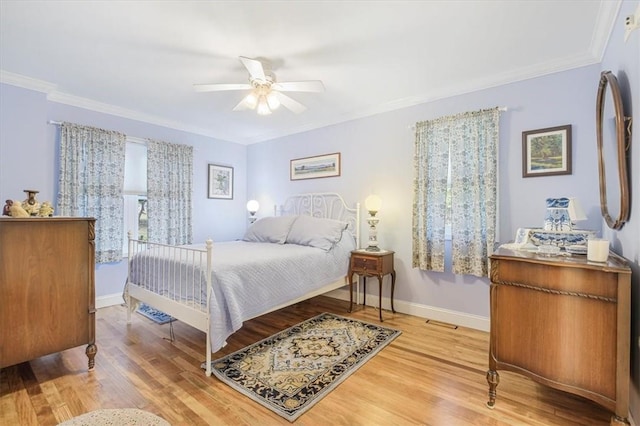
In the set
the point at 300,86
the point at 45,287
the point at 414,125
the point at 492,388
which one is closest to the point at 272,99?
the point at 300,86

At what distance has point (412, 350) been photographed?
2.59 meters

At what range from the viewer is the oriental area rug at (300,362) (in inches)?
75.9

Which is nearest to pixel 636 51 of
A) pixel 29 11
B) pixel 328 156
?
pixel 328 156

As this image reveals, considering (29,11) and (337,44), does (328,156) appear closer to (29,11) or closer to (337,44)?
(337,44)

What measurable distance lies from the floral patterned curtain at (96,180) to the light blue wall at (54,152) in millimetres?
137

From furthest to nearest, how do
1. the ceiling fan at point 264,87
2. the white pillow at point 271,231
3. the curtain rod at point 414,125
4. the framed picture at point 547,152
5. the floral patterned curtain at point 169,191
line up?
the floral patterned curtain at point 169,191, the white pillow at point 271,231, the curtain rod at point 414,125, the framed picture at point 547,152, the ceiling fan at point 264,87

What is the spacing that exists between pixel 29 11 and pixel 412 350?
378 cm

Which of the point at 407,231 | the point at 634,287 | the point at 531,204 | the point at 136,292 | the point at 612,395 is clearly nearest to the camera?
the point at 612,395

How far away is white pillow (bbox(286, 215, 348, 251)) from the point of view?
3.49 metres

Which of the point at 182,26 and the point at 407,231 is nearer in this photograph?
the point at 182,26

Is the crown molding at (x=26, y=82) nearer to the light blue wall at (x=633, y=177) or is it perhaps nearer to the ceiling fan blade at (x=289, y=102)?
the ceiling fan blade at (x=289, y=102)

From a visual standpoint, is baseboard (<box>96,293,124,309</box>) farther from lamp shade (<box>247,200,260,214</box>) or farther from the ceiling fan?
the ceiling fan

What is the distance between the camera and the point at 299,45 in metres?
2.37

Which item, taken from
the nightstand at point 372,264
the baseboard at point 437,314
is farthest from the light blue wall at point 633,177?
the nightstand at point 372,264
